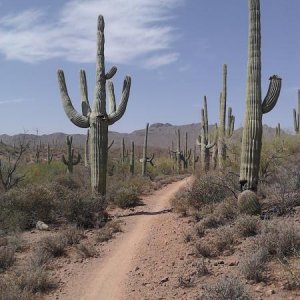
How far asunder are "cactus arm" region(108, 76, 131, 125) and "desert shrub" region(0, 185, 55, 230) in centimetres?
320

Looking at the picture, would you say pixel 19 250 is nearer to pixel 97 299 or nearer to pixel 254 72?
pixel 97 299

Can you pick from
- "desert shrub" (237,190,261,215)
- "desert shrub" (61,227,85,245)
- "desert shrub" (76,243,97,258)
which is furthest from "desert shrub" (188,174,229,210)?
"desert shrub" (76,243,97,258)

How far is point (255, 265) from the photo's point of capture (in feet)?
22.7

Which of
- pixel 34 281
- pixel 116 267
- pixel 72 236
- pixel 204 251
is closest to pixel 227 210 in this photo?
pixel 204 251

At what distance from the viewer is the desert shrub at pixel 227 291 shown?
19.3 ft

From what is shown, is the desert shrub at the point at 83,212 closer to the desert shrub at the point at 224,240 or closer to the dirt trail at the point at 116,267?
the dirt trail at the point at 116,267

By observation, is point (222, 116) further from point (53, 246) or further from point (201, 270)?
point (201, 270)

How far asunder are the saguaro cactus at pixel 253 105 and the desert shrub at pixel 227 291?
5.55m

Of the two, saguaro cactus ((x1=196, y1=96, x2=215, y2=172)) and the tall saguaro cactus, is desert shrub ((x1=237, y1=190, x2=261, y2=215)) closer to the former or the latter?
the tall saguaro cactus

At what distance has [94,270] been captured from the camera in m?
8.70

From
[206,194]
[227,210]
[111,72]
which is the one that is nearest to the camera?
[227,210]

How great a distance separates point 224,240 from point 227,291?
2.84 meters

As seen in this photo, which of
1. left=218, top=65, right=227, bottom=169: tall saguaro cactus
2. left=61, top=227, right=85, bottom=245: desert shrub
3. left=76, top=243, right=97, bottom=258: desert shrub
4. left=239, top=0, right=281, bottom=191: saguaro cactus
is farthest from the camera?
left=218, top=65, right=227, bottom=169: tall saguaro cactus

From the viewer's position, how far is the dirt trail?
7523 mm
